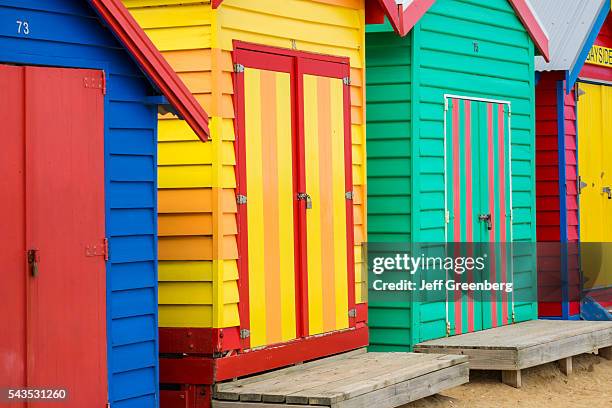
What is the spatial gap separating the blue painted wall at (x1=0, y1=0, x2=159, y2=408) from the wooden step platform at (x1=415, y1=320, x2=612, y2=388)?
394cm

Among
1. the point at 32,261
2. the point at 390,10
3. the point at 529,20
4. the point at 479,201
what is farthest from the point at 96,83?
the point at 529,20

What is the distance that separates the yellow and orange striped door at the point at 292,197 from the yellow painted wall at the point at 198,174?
0.52ft

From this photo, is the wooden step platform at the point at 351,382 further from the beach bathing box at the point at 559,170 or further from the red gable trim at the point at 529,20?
the beach bathing box at the point at 559,170

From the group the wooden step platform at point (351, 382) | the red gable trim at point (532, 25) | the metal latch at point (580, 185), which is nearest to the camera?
the wooden step platform at point (351, 382)

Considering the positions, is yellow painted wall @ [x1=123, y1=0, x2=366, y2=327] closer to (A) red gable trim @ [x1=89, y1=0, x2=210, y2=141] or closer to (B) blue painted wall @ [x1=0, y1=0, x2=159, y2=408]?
(B) blue painted wall @ [x1=0, y1=0, x2=159, y2=408]

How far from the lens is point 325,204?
10.1 meters

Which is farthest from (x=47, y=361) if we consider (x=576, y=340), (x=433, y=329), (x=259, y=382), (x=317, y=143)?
(x=576, y=340)

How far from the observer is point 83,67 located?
7.62m

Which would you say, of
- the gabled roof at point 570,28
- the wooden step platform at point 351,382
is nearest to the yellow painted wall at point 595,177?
the gabled roof at point 570,28

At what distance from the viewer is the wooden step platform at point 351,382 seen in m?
8.42

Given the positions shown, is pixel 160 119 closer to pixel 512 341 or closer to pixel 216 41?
pixel 216 41

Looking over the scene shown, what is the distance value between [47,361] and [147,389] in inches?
37.9

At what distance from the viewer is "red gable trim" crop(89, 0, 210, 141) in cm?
757

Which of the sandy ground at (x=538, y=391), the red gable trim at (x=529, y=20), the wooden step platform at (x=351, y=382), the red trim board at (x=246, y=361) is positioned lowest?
the sandy ground at (x=538, y=391)
